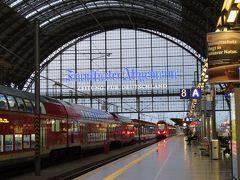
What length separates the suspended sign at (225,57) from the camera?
1562cm

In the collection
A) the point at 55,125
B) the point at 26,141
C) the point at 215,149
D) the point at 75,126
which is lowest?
the point at 215,149

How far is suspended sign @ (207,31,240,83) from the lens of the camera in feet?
51.3

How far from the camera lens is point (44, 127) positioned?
2562 centimetres

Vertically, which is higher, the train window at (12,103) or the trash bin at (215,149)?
the train window at (12,103)

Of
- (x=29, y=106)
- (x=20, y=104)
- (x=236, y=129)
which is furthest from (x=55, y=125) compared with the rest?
(x=236, y=129)

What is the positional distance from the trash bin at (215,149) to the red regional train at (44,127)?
9.36m

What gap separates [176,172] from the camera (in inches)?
835

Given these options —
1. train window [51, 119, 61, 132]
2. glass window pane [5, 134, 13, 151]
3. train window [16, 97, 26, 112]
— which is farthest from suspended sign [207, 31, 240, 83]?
train window [51, 119, 61, 132]

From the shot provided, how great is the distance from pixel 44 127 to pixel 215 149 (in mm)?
10476

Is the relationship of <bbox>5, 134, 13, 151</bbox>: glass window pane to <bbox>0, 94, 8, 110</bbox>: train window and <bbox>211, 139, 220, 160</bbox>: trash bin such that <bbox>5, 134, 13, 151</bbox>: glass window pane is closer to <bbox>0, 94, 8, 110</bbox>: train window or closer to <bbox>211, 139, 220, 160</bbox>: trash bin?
<bbox>0, 94, 8, 110</bbox>: train window

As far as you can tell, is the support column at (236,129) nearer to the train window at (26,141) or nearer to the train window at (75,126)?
the train window at (26,141)

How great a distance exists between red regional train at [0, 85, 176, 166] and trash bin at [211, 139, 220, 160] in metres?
9.36

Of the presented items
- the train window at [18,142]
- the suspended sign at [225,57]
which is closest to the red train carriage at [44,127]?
the train window at [18,142]

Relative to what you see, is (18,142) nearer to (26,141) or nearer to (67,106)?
(26,141)
